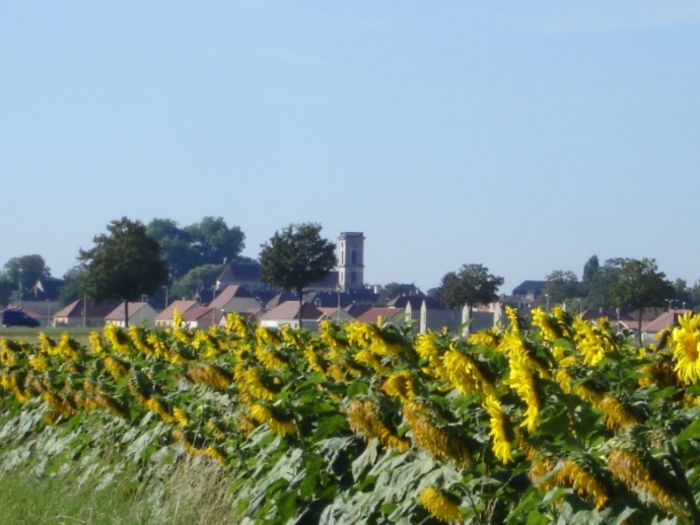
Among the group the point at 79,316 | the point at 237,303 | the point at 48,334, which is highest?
the point at 237,303

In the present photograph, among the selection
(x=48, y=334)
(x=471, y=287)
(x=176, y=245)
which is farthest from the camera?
(x=176, y=245)

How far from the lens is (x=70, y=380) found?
9719 mm

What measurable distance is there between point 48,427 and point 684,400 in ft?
19.0

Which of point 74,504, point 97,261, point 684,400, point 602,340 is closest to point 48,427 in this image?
point 74,504

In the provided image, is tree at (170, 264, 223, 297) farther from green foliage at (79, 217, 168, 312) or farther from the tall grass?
the tall grass

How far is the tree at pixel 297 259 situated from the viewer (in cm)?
5197

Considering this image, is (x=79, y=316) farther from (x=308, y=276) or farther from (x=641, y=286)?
(x=641, y=286)

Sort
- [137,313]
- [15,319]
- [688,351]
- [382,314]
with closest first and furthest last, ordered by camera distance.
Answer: [688,351]
[382,314]
[137,313]
[15,319]

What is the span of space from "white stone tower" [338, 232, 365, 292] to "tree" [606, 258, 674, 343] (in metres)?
91.6

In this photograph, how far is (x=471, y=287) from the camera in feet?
137

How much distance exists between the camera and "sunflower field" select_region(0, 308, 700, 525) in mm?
4176

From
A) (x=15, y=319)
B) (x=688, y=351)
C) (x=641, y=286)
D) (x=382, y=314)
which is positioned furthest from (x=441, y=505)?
(x=15, y=319)

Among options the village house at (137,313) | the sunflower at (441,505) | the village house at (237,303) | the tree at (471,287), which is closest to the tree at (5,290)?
the village house at (137,313)

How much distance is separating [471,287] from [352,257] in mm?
94401
